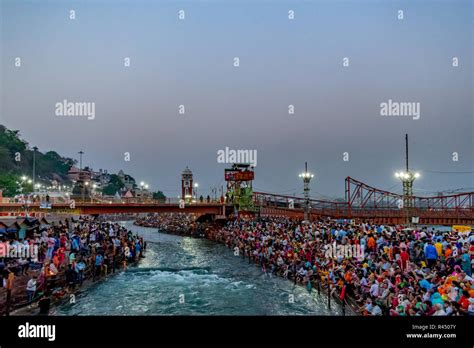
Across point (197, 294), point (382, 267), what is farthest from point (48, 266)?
point (382, 267)

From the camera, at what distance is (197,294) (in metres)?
22.2

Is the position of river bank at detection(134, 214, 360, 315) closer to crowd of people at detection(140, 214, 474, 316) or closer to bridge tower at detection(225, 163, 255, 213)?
crowd of people at detection(140, 214, 474, 316)

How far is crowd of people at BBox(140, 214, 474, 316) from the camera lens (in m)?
11.5

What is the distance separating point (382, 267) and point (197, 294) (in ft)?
41.7

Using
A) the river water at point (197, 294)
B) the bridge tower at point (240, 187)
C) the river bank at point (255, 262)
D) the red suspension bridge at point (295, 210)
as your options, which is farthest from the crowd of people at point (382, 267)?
the bridge tower at point (240, 187)

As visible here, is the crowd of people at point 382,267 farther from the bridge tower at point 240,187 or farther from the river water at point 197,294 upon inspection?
the bridge tower at point 240,187

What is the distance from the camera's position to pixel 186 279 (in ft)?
88.6

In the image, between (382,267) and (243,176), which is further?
(243,176)

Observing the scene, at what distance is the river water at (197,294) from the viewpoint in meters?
18.5

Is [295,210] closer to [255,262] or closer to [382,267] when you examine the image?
[255,262]
